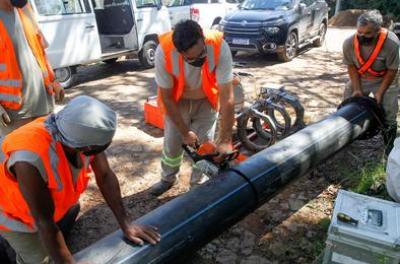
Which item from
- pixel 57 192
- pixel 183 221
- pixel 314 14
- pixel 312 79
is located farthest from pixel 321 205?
pixel 314 14

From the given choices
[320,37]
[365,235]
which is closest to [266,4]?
[320,37]

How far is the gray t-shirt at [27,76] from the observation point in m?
2.83

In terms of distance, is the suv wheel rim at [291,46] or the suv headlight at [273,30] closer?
the suv headlight at [273,30]

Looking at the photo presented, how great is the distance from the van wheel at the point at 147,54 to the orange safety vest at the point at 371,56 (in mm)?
5350

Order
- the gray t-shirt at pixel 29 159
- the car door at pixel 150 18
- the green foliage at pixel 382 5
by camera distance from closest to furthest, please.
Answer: the gray t-shirt at pixel 29 159
the car door at pixel 150 18
the green foliage at pixel 382 5

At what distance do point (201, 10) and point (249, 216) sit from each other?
739 cm

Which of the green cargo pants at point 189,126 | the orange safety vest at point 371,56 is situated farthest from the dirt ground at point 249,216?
the orange safety vest at point 371,56

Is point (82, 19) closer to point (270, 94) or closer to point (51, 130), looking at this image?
point (270, 94)

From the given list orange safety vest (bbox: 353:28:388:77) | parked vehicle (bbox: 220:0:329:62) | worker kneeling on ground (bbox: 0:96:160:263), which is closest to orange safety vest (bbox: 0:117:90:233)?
worker kneeling on ground (bbox: 0:96:160:263)

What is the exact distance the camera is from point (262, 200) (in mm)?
2715

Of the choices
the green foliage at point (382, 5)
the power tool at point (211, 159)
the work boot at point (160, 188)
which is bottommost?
the green foliage at point (382, 5)

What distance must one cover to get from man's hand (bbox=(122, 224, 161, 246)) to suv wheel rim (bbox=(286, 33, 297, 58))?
25.2 ft

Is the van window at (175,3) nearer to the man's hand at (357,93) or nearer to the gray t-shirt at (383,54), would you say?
the gray t-shirt at (383,54)

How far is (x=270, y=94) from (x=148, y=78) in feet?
12.1
